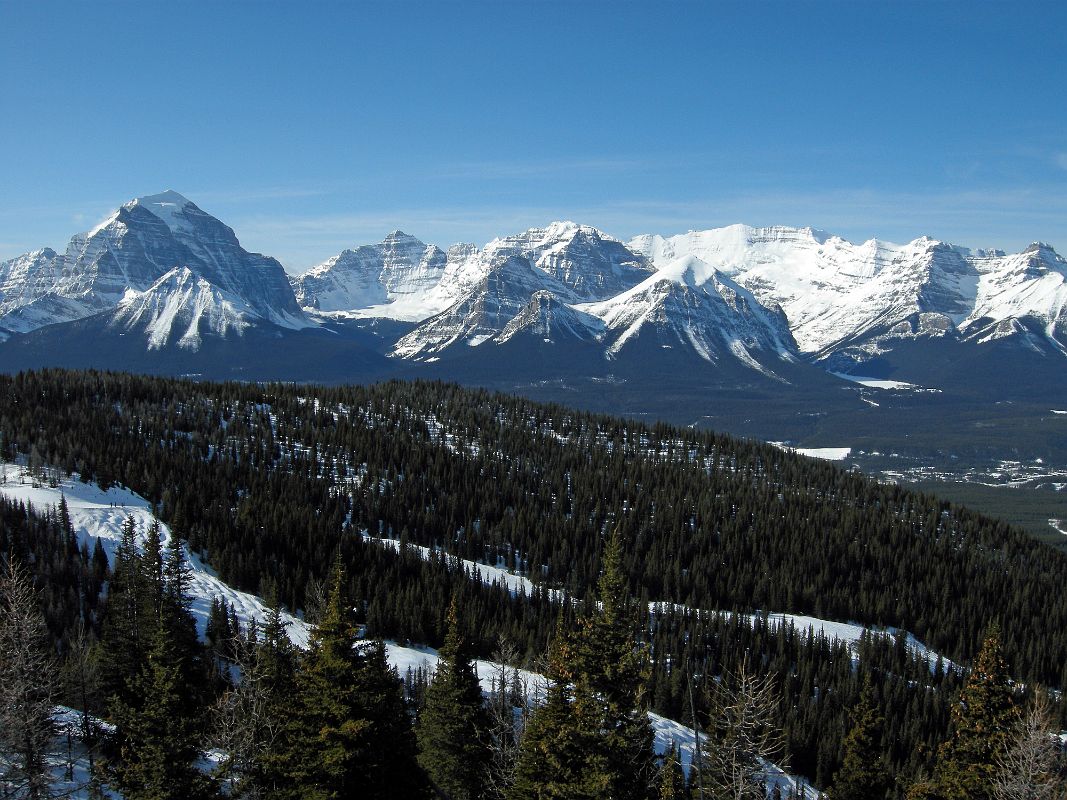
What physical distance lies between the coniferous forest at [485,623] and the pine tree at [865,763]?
0.19 meters

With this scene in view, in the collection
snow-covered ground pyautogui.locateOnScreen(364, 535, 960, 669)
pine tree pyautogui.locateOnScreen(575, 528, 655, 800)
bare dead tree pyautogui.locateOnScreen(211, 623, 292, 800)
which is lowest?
snow-covered ground pyautogui.locateOnScreen(364, 535, 960, 669)

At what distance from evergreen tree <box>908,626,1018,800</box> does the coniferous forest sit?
5.5 inches

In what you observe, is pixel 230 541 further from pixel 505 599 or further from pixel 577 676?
pixel 577 676

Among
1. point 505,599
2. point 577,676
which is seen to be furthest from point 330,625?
point 505,599

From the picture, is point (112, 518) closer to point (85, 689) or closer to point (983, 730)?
point (85, 689)

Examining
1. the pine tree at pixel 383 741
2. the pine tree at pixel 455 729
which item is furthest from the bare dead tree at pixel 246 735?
the pine tree at pixel 455 729

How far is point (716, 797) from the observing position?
40344 mm

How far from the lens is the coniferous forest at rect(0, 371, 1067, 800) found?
35.8 metres

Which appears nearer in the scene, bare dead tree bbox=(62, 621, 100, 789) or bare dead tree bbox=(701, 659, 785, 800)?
bare dead tree bbox=(701, 659, 785, 800)

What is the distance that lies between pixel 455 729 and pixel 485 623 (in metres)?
67.8

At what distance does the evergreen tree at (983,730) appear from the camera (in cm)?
4541

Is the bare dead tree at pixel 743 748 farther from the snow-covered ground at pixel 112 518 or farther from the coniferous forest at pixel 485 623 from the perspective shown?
the snow-covered ground at pixel 112 518

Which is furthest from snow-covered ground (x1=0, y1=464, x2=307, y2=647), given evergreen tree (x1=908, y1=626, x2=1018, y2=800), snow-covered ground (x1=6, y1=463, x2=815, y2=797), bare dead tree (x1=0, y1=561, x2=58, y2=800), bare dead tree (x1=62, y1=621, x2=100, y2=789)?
evergreen tree (x1=908, y1=626, x2=1018, y2=800)

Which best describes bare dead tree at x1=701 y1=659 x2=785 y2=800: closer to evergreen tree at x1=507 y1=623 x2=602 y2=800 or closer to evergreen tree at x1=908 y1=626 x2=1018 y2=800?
evergreen tree at x1=507 y1=623 x2=602 y2=800
